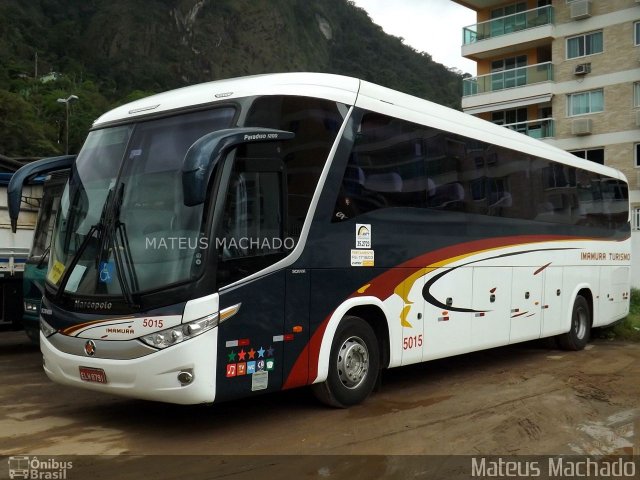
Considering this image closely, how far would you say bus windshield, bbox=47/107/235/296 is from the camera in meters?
6.60

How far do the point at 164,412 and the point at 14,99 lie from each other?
63140mm

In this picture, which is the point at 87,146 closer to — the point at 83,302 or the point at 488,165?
the point at 83,302

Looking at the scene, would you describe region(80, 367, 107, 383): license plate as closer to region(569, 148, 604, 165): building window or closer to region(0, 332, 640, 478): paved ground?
region(0, 332, 640, 478): paved ground

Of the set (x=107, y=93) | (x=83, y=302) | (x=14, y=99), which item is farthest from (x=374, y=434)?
(x=107, y=93)

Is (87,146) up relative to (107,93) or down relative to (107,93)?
down

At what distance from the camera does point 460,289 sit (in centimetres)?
980

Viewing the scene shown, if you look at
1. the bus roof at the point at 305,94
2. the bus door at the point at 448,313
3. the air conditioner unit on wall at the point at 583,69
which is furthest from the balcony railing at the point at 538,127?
the bus door at the point at 448,313

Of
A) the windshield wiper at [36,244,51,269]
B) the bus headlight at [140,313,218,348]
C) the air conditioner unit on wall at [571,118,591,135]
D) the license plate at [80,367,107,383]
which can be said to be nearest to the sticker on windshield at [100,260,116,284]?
the bus headlight at [140,313,218,348]

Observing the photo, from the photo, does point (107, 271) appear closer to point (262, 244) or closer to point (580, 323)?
point (262, 244)

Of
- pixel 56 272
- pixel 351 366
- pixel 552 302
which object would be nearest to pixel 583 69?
pixel 552 302

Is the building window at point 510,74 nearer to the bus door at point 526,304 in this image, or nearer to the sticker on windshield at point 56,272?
the bus door at point 526,304

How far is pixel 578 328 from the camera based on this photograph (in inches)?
542

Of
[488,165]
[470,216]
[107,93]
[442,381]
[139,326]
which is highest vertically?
[107,93]

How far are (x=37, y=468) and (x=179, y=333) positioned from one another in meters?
1.55
